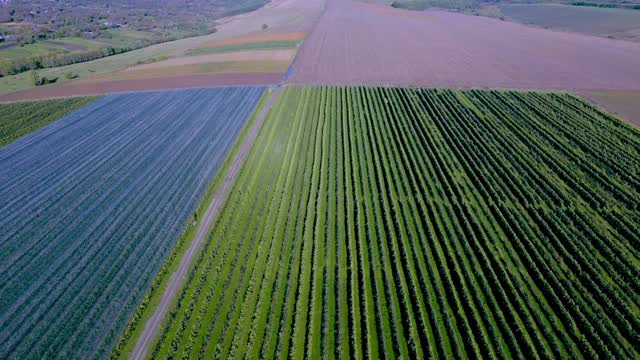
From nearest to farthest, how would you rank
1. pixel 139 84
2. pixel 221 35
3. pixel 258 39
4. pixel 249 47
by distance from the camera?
pixel 139 84
pixel 249 47
pixel 258 39
pixel 221 35

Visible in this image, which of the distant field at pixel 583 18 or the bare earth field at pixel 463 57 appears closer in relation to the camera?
the bare earth field at pixel 463 57

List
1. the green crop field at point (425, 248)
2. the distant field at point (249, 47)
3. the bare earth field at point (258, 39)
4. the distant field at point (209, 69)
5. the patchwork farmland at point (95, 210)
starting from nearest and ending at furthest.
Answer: the green crop field at point (425, 248)
the patchwork farmland at point (95, 210)
the distant field at point (209, 69)
the distant field at point (249, 47)
the bare earth field at point (258, 39)

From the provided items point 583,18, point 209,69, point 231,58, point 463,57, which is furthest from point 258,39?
point 583,18

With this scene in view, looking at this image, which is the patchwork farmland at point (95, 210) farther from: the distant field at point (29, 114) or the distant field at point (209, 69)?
the distant field at point (209, 69)

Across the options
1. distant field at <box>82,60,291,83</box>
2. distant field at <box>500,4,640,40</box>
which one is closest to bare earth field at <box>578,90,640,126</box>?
distant field at <box>500,4,640,40</box>

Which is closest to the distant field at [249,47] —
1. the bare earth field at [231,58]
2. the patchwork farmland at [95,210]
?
the bare earth field at [231,58]

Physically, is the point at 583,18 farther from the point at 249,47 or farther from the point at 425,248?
the point at 425,248
